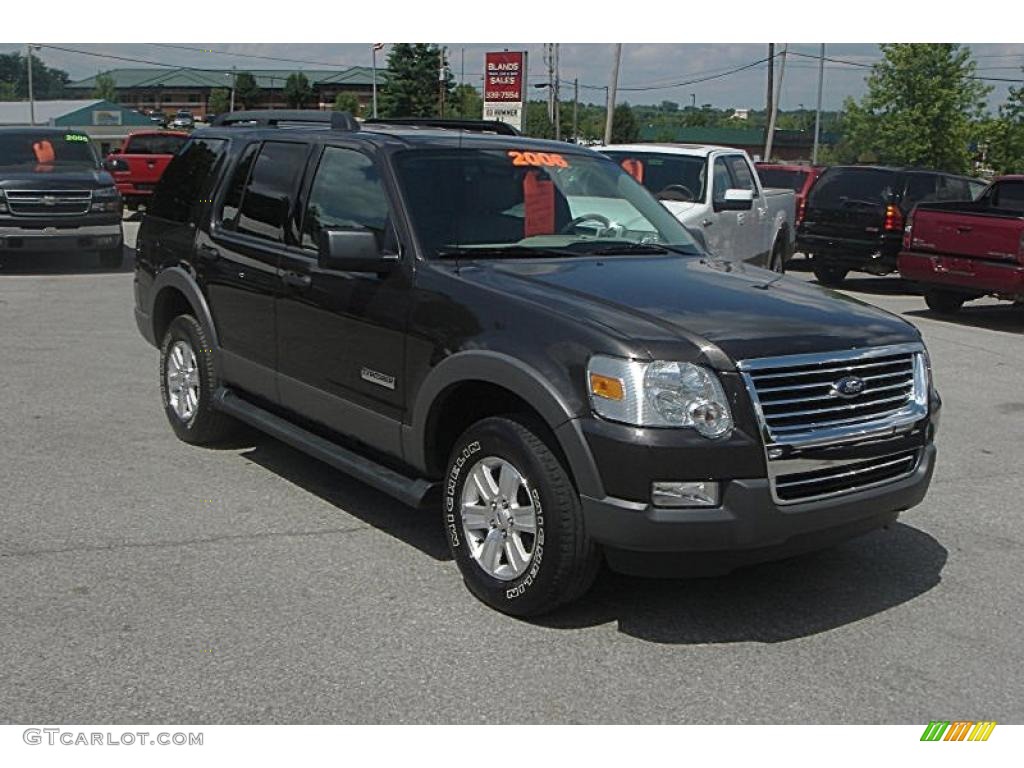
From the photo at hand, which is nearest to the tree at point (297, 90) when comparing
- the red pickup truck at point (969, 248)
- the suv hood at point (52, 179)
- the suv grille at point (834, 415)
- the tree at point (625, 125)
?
the tree at point (625, 125)

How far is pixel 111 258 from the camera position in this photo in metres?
17.4

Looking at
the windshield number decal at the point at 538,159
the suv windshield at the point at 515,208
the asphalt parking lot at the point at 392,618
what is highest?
the windshield number decal at the point at 538,159

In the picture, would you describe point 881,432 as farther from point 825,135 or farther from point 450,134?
point 825,135

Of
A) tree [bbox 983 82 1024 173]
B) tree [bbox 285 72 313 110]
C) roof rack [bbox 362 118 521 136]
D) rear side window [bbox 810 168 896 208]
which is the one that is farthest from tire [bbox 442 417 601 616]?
tree [bbox 285 72 313 110]

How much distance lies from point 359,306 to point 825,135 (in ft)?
420

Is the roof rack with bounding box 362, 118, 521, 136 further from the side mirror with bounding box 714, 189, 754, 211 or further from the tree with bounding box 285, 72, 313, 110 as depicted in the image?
the tree with bounding box 285, 72, 313, 110

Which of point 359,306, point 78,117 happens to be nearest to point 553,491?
point 359,306

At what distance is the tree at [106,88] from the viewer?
154750mm

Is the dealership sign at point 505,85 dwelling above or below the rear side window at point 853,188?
above

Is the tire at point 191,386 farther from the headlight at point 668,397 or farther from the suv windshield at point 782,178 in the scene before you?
the suv windshield at point 782,178

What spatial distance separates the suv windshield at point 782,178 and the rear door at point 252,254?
18.3m

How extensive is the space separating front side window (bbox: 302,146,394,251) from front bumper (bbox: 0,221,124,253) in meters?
11.5

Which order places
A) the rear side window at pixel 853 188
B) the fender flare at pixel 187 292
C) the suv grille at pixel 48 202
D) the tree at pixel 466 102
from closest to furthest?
the fender flare at pixel 187 292
the suv grille at pixel 48 202
the rear side window at pixel 853 188
the tree at pixel 466 102

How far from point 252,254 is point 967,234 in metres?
9.83
